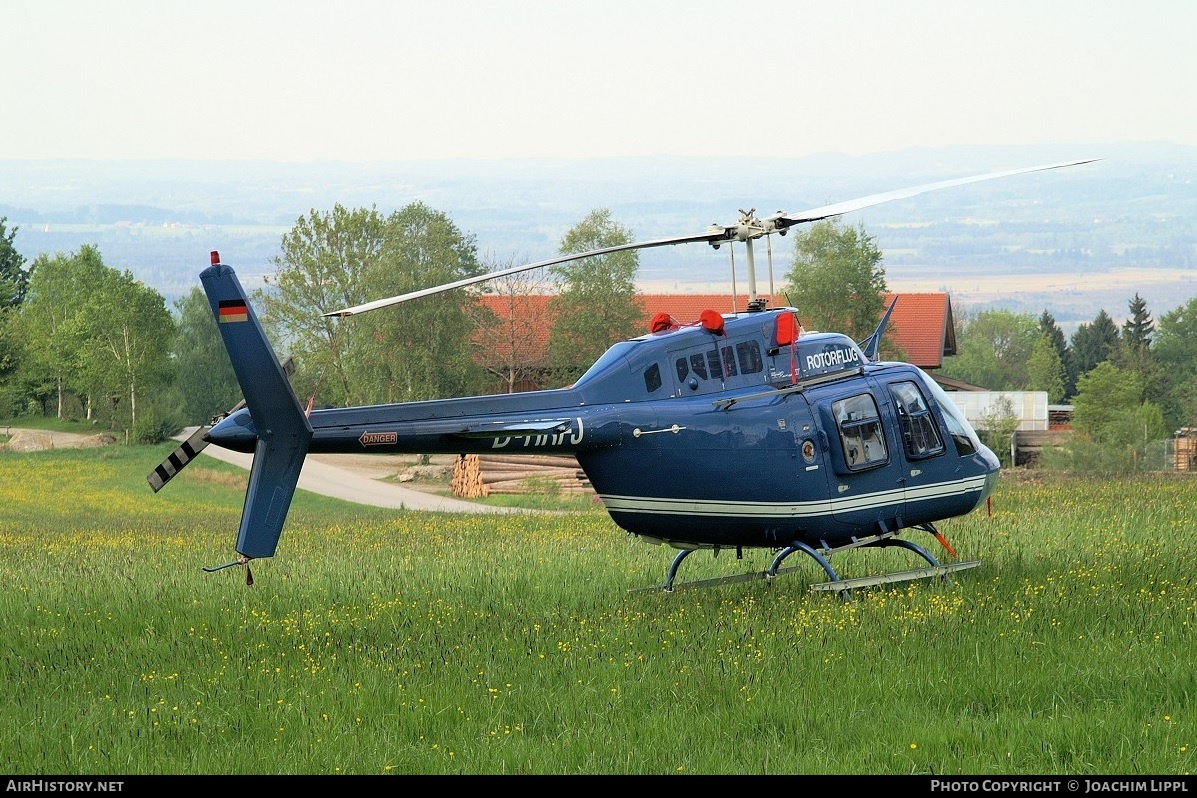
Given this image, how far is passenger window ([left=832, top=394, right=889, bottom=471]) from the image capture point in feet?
43.1

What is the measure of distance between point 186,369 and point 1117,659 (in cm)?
6618

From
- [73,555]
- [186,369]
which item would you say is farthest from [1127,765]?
[186,369]

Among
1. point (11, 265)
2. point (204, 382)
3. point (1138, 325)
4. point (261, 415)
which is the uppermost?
point (11, 265)

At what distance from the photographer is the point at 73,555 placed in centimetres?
2086

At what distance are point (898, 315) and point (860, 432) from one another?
54.0 meters

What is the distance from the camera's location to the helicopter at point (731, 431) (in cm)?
1201

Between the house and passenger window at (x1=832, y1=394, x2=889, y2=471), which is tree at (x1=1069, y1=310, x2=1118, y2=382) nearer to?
the house

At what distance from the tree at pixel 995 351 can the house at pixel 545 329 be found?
44.4 m

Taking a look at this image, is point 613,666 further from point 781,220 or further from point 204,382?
point 204,382

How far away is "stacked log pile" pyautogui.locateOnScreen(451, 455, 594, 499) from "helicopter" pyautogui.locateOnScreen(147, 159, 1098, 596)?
30.0 metres

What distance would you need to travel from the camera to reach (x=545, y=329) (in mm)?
59750

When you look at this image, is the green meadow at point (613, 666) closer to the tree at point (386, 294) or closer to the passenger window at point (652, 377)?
the passenger window at point (652, 377)

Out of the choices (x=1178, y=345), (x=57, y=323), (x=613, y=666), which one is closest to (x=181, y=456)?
(x=613, y=666)

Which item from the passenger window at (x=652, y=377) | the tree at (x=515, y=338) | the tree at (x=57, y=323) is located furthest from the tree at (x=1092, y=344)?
the passenger window at (x=652, y=377)
